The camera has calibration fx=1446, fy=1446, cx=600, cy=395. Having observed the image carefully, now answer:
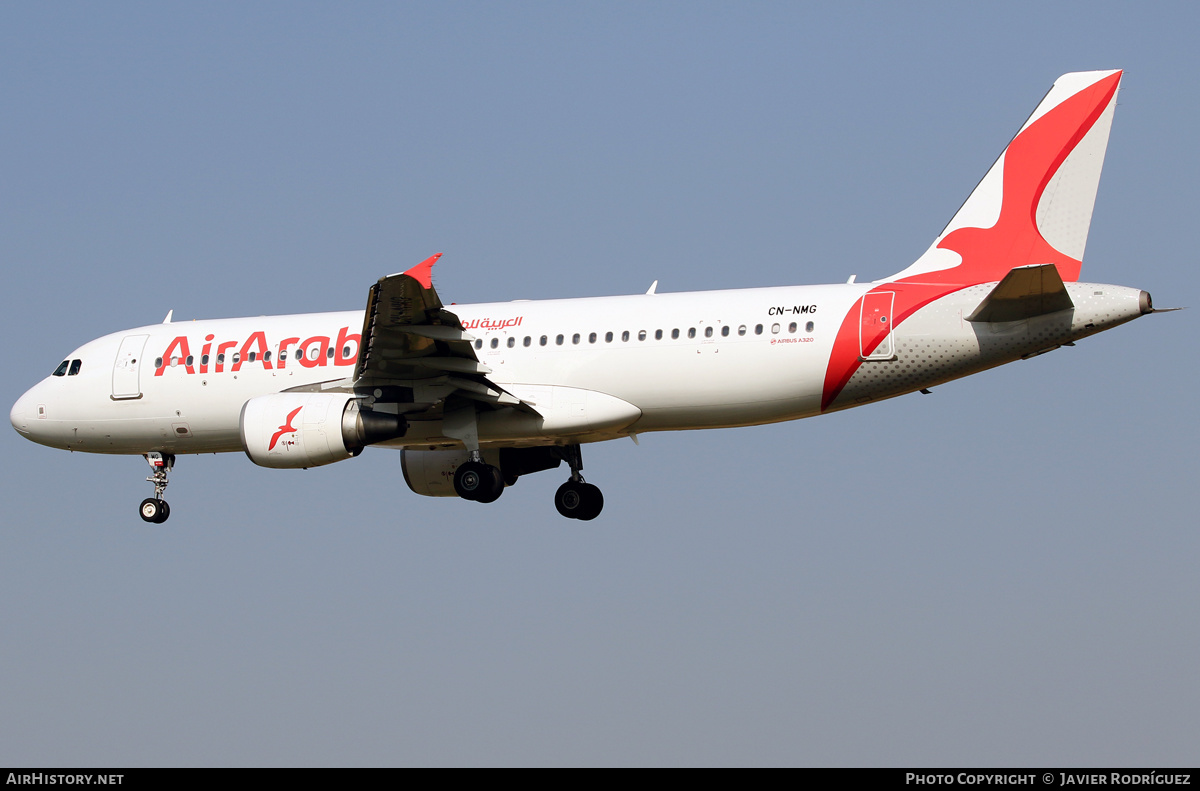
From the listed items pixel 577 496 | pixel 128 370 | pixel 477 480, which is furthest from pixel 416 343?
pixel 128 370

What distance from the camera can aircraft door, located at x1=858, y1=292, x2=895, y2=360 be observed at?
24.4 m

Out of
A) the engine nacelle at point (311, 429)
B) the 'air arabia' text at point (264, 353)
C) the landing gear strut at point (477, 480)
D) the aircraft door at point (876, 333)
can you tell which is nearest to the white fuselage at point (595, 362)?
the 'air arabia' text at point (264, 353)

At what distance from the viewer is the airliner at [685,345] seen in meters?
24.2

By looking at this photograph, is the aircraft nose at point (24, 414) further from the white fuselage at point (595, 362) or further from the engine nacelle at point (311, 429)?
the engine nacelle at point (311, 429)

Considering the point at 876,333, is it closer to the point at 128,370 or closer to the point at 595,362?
the point at 595,362

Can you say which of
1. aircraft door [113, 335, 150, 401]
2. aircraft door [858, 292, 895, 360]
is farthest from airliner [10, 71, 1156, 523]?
aircraft door [113, 335, 150, 401]

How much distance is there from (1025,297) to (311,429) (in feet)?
40.6

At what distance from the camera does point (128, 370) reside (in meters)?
29.0

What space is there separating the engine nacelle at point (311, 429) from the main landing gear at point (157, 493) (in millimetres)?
4273

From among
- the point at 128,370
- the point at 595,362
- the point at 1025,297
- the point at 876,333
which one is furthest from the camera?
the point at 128,370

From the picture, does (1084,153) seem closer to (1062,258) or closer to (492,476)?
(1062,258)

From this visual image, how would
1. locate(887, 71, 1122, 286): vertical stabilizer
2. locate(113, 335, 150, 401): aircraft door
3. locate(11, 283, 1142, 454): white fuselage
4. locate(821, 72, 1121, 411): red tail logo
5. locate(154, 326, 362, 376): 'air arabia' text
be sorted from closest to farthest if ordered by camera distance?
locate(11, 283, 1142, 454): white fuselage → locate(821, 72, 1121, 411): red tail logo → locate(887, 71, 1122, 286): vertical stabilizer → locate(154, 326, 362, 376): 'air arabia' text → locate(113, 335, 150, 401): aircraft door

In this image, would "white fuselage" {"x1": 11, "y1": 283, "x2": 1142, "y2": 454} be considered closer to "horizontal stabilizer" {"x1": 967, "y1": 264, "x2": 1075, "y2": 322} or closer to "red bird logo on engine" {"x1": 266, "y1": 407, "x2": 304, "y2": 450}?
"horizontal stabilizer" {"x1": 967, "y1": 264, "x2": 1075, "y2": 322}

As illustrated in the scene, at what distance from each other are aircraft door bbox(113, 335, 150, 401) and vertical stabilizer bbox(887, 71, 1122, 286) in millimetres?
14889
